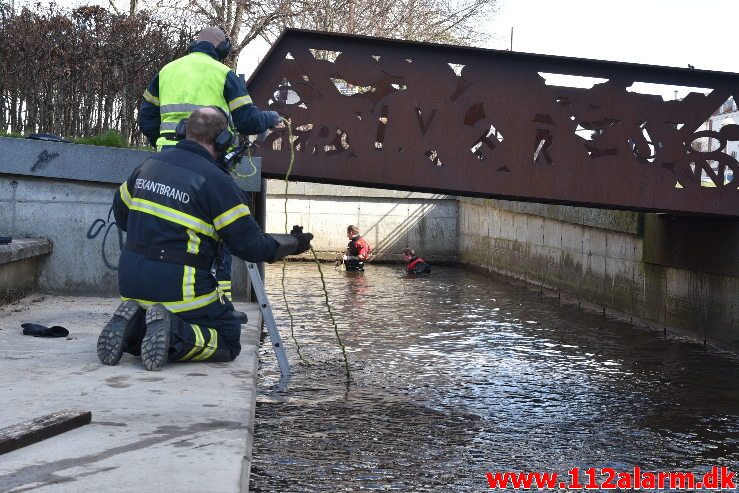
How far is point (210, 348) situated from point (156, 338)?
52 centimetres

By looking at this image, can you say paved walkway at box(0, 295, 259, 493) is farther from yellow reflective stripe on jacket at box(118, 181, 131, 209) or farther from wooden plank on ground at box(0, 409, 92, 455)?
yellow reflective stripe on jacket at box(118, 181, 131, 209)

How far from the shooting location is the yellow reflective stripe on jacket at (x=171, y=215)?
6.25 metres

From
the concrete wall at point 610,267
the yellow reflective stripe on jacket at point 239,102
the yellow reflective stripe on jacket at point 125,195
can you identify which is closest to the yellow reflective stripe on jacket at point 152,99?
the yellow reflective stripe on jacket at point 239,102

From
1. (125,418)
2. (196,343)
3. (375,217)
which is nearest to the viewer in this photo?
(125,418)

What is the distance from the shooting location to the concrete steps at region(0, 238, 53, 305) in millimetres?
8812

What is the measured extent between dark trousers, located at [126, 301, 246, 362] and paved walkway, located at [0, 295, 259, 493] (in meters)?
0.07

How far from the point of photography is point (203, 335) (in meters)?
6.43

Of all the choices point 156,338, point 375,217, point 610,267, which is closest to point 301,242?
point 156,338

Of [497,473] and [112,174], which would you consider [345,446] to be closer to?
[497,473]

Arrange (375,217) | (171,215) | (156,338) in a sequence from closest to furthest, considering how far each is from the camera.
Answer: (156,338), (171,215), (375,217)

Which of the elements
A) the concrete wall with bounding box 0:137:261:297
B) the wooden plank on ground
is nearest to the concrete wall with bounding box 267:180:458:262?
the concrete wall with bounding box 0:137:261:297

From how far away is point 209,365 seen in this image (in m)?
6.52

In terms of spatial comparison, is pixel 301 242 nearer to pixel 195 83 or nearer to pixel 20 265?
pixel 195 83

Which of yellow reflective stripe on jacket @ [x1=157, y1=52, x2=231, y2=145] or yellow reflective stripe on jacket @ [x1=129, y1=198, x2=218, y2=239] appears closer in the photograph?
yellow reflective stripe on jacket @ [x1=129, y1=198, x2=218, y2=239]
